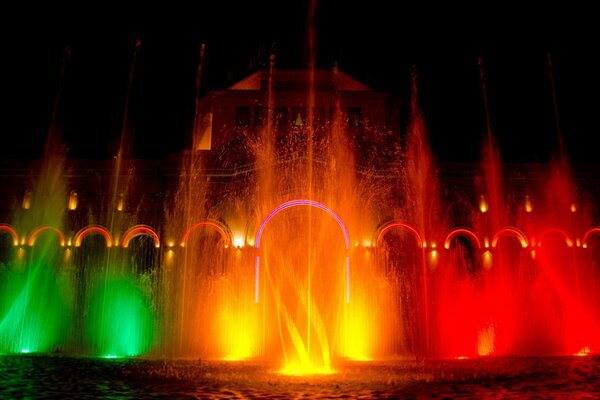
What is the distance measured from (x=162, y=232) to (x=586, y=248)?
1890 centimetres

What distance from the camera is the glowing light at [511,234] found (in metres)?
24.1

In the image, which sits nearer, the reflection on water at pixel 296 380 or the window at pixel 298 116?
the reflection on water at pixel 296 380

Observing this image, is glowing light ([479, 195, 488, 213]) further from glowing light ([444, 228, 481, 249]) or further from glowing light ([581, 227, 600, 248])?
glowing light ([581, 227, 600, 248])

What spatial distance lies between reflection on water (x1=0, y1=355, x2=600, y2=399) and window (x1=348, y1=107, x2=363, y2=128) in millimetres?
20755

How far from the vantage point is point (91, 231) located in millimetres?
24484

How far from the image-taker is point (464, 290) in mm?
19125

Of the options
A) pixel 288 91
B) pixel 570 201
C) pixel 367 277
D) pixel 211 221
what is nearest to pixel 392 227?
pixel 367 277

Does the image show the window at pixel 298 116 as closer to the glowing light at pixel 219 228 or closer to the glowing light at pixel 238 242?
the glowing light at pixel 238 242

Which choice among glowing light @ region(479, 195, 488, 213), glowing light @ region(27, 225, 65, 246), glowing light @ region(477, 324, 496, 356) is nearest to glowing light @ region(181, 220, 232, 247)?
glowing light @ region(27, 225, 65, 246)

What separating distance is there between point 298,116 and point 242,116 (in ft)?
11.2

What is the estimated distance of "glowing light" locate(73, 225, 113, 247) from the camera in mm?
23719

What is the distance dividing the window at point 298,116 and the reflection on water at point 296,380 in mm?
20394

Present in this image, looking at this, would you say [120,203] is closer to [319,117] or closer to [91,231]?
[91,231]

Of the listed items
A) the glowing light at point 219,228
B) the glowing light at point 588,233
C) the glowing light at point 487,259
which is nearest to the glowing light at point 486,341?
the glowing light at point 487,259
